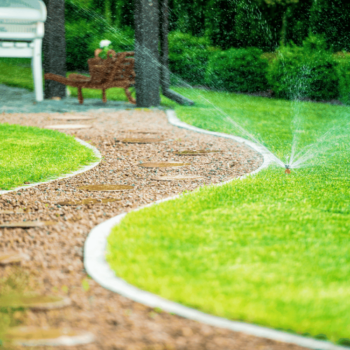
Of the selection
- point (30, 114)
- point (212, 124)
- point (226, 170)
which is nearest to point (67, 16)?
point (30, 114)

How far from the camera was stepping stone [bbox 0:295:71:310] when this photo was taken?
2.36m

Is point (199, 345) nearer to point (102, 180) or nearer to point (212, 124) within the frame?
point (102, 180)

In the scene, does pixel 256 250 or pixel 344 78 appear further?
pixel 344 78

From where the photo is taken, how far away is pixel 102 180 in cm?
496

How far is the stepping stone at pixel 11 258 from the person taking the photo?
2885mm

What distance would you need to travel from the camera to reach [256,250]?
3.03 m

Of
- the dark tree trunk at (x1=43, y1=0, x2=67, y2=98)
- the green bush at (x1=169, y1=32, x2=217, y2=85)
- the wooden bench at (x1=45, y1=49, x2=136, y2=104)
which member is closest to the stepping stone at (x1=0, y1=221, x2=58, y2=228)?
the wooden bench at (x1=45, y1=49, x2=136, y2=104)

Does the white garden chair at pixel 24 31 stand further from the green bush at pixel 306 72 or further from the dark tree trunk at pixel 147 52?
the green bush at pixel 306 72

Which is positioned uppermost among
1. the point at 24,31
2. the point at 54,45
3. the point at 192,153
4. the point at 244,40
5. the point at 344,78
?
the point at 24,31

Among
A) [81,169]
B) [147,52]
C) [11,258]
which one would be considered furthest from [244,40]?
[11,258]

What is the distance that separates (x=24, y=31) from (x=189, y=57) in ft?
23.7

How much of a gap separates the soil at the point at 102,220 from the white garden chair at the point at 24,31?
364 cm

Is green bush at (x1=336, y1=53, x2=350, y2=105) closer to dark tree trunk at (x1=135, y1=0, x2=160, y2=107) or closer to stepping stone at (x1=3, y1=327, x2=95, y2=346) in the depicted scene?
dark tree trunk at (x1=135, y1=0, x2=160, y2=107)

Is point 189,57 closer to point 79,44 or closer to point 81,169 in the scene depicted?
point 79,44
